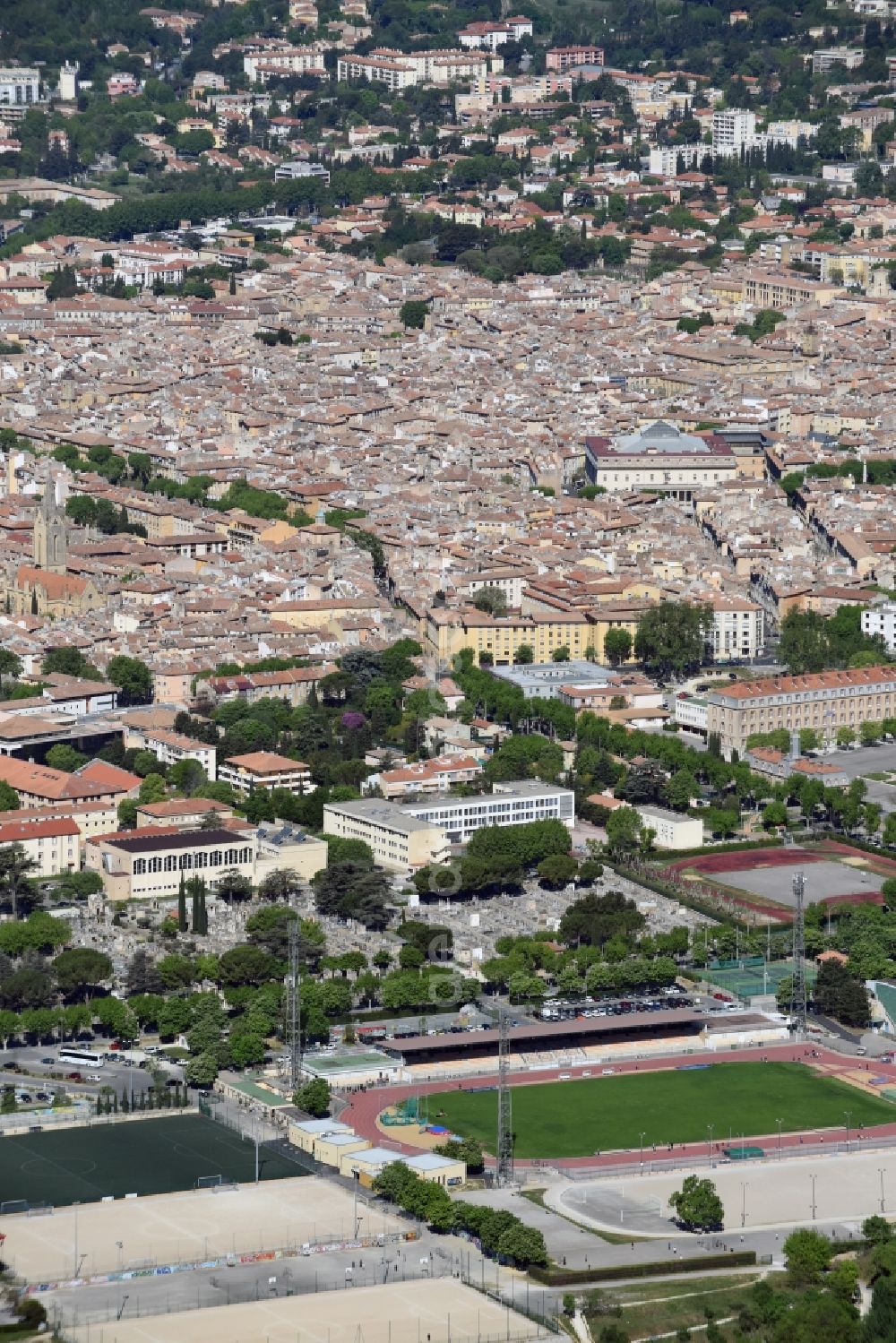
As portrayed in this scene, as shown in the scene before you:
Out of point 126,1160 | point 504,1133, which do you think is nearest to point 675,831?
point 504,1133

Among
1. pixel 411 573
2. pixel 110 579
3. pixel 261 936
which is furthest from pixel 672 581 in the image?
pixel 261 936

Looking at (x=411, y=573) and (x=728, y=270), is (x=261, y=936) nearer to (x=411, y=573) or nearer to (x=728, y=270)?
(x=411, y=573)

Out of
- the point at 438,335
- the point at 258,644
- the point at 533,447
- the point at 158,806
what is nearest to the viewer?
the point at 158,806

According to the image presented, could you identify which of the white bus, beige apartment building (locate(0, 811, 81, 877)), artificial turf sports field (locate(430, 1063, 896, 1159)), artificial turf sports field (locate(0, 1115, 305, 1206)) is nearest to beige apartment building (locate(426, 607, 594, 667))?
beige apartment building (locate(0, 811, 81, 877))

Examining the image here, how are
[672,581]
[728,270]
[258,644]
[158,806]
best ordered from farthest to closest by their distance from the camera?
[728,270] → [672,581] → [258,644] → [158,806]

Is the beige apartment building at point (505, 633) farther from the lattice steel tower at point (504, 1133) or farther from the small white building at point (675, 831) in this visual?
the lattice steel tower at point (504, 1133)
